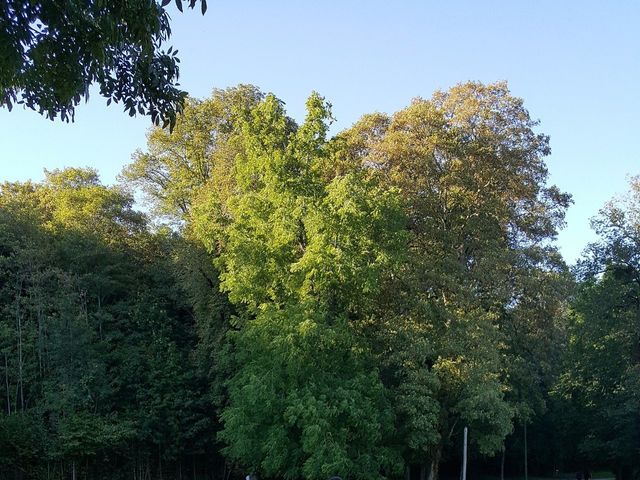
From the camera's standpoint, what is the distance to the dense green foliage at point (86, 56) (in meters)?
4.88

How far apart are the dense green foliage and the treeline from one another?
47.9ft

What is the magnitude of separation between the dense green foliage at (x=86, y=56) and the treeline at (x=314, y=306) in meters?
14.6

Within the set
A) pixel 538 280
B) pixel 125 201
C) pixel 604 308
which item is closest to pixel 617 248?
pixel 604 308

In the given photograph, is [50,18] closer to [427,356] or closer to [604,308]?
[427,356]

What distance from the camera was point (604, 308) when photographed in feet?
85.2

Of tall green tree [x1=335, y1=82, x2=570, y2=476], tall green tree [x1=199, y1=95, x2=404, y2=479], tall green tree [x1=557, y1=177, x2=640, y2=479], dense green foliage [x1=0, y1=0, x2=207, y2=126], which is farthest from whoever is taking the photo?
tall green tree [x1=557, y1=177, x2=640, y2=479]

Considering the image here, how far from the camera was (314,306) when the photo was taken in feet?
68.6

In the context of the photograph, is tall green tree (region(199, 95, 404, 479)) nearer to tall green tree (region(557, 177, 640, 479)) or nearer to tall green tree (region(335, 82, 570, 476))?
→ tall green tree (region(335, 82, 570, 476))

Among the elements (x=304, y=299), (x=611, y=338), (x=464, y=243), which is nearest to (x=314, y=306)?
(x=304, y=299)

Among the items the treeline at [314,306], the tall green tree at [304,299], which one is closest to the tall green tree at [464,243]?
the treeline at [314,306]

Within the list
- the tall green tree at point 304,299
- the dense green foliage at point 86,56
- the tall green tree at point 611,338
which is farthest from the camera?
the tall green tree at point 611,338

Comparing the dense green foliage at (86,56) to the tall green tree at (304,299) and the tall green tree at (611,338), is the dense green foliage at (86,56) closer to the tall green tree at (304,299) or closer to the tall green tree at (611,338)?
the tall green tree at (304,299)

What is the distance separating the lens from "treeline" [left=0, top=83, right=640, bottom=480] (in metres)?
20.5

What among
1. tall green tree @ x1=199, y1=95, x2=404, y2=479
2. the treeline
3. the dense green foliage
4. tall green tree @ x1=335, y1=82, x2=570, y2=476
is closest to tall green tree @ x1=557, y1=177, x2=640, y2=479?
the treeline
